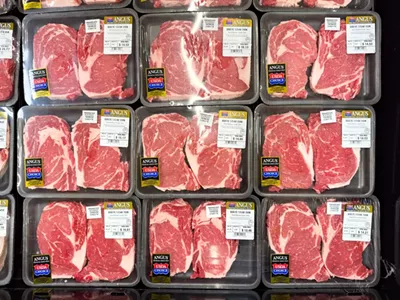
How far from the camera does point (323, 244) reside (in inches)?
84.0

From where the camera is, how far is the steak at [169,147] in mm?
2158

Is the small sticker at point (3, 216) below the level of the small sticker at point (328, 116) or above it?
below

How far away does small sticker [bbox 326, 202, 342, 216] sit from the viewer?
Answer: 2.13 meters

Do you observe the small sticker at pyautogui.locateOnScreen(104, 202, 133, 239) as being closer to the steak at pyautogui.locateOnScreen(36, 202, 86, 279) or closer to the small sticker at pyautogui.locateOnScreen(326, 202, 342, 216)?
the steak at pyautogui.locateOnScreen(36, 202, 86, 279)

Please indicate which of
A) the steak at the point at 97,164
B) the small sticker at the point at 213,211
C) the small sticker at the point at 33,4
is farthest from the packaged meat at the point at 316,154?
the small sticker at the point at 33,4

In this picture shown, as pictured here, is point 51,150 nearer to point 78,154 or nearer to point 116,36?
point 78,154

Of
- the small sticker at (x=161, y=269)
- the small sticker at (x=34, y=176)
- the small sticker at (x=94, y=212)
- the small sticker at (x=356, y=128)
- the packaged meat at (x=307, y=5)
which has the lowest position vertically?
the small sticker at (x=161, y=269)

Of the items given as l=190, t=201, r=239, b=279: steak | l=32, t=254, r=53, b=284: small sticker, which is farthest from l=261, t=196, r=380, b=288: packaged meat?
l=32, t=254, r=53, b=284: small sticker

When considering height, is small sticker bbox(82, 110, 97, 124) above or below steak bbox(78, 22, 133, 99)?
below

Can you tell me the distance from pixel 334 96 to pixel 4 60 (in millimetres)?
1672

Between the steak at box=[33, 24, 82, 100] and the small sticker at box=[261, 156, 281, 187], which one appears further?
the steak at box=[33, 24, 82, 100]

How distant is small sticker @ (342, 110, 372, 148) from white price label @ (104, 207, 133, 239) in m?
1.11

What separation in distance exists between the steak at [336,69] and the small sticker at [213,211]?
2.48 feet

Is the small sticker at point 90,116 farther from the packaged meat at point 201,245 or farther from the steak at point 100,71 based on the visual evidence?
the packaged meat at point 201,245
